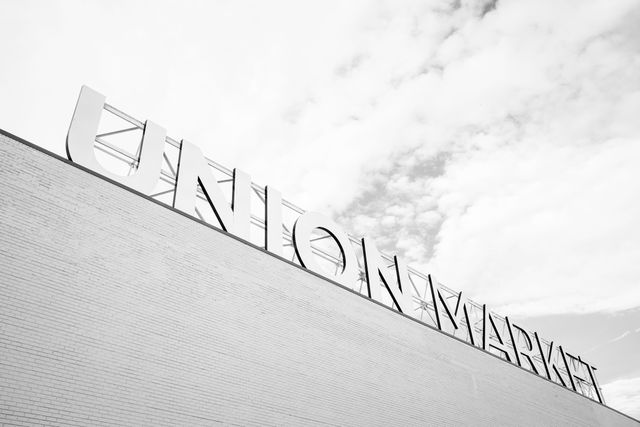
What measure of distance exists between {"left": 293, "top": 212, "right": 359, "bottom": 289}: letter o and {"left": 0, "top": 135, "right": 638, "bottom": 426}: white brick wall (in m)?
0.62

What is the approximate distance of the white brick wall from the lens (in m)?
6.26

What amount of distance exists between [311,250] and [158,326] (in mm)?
5597

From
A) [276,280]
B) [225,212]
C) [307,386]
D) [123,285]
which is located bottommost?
[307,386]

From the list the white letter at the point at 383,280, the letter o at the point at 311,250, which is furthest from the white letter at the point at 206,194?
the white letter at the point at 383,280

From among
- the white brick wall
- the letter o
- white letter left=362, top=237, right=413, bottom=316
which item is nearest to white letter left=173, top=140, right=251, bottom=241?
the white brick wall

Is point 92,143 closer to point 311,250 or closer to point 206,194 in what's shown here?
point 206,194

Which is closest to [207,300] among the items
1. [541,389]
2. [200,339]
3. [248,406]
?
[200,339]

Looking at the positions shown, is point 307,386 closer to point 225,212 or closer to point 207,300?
point 207,300

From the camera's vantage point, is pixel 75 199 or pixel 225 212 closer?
pixel 75 199

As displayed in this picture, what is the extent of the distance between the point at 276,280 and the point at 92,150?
5120 mm

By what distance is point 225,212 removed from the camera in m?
10.5

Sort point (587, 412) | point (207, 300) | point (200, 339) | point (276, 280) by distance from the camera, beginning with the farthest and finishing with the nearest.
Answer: point (587, 412), point (276, 280), point (207, 300), point (200, 339)

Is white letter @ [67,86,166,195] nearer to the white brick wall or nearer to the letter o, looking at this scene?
the white brick wall

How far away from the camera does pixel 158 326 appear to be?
7547 millimetres
